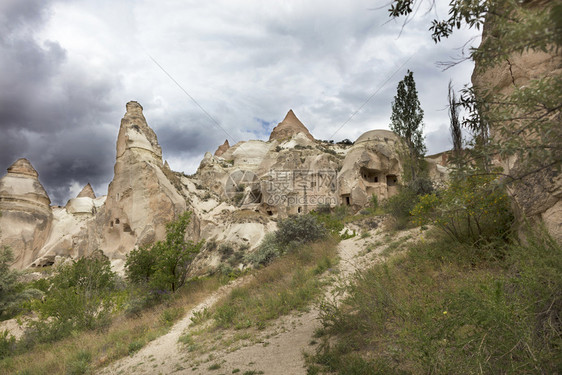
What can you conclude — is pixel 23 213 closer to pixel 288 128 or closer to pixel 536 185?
pixel 536 185

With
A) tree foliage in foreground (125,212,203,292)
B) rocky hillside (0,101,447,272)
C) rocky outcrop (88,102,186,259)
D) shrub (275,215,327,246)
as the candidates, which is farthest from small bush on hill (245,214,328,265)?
rocky outcrop (88,102,186,259)

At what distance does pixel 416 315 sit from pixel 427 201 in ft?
11.2

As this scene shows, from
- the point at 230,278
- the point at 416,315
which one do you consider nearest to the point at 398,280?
the point at 416,315

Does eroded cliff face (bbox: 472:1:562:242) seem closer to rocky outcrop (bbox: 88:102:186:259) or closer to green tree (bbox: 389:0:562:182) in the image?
green tree (bbox: 389:0:562:182)

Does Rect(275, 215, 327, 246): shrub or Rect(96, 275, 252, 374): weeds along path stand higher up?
Rect(275, 215, 327, 246): shrub

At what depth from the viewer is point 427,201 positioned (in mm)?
5773

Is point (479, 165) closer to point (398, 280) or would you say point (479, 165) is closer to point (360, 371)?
point (360, 371)

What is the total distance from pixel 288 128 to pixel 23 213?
36092mm

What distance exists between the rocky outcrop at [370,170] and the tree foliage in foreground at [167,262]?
1401 centimetres

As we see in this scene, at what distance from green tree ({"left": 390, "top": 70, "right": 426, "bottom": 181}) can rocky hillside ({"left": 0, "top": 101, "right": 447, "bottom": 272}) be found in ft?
13.3

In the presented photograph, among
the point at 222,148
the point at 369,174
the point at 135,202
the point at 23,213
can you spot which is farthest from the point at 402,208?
the point at 222,148

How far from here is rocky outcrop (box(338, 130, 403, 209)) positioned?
2116cm

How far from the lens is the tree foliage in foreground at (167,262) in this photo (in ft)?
29.6

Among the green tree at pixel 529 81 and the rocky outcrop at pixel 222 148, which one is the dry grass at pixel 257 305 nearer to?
the green tree at pixel 529 81
